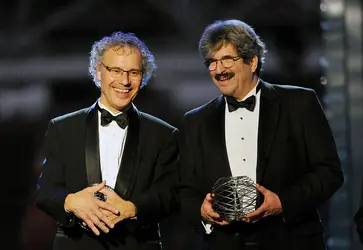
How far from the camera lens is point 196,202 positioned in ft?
9.37

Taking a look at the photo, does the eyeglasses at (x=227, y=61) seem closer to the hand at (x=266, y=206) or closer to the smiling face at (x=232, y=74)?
the smiling face at (x=232, y=74)

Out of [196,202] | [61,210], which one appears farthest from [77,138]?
[196,202]

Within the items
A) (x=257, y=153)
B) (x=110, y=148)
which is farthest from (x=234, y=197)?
(x=110, y=148)

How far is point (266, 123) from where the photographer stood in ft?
9.43

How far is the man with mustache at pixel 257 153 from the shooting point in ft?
9.16

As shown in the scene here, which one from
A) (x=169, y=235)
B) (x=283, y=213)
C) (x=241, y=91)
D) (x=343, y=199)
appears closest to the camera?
(x=283, y=213)

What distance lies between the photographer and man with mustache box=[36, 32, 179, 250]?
2.82 metres

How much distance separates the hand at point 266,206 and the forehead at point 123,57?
0.74 m

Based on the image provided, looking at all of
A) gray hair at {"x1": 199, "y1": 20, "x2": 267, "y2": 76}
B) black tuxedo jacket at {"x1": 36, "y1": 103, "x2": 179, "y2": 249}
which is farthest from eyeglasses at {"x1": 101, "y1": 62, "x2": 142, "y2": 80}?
gray hair at {"x1": 199, "y1": 20, "x2": 267, "y2": 76}

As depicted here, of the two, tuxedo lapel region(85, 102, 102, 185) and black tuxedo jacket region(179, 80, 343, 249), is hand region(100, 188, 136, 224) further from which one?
black tuxedo jacket region(179, 80, 343, 249)

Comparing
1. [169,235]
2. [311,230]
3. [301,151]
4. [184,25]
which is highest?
[184,25]

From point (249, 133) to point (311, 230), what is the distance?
1.52 ft

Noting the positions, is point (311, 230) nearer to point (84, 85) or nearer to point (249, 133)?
point (249, 133)

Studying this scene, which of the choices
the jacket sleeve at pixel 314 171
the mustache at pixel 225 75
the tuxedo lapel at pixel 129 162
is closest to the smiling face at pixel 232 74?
the mustache at pixel 225 75
